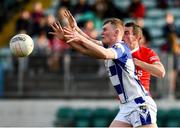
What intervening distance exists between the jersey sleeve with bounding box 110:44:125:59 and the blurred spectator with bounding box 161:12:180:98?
7.53m

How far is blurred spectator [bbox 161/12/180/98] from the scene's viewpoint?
17016 millimetres

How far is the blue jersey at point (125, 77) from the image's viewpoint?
32.0 ft

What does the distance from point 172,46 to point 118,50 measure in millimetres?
8670

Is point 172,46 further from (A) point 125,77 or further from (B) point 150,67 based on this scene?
(A) point 125,77

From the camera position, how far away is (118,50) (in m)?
9.45

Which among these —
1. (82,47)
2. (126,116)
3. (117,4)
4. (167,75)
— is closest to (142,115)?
(126,116)

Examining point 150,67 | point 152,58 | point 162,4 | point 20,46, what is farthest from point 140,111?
point 162,4

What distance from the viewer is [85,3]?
19.8 meters

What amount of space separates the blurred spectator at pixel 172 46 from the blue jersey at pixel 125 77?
6.96m

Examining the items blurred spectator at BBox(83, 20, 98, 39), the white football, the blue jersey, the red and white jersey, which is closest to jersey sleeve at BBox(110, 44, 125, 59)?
the blue jersey

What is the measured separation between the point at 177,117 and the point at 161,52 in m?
1.66

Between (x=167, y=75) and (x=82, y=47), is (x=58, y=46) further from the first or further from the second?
(x=82, y=47)

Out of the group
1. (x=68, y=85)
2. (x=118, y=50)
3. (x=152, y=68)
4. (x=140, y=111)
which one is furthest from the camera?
(x=68, y=85)

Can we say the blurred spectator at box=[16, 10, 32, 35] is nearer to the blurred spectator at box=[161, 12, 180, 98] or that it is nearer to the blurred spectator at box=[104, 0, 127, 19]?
the blurred spectator at box=[104, 0, 127, 19]
